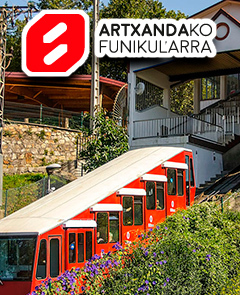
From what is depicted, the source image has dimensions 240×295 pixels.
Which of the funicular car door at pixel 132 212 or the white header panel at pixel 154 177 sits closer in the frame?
the funicular car door at pixel 132 212

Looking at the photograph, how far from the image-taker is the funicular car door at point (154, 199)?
14.9m

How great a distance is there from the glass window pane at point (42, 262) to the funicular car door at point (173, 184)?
16.4ft

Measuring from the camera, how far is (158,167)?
15586 millimetres

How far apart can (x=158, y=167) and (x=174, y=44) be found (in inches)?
500

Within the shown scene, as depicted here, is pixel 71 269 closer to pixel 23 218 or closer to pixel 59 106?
pixel 23 218

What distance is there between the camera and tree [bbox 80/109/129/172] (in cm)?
2145

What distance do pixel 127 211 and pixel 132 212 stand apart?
0.76 ft

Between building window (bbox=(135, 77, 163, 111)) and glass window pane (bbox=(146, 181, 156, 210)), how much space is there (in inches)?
530

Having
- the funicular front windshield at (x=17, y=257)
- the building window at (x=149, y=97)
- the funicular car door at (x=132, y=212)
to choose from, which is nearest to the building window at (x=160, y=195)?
the funicular car door at (x=132, y=212)

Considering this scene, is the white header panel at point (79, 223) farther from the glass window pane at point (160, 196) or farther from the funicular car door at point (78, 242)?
the glass window pane at point (160, 196)

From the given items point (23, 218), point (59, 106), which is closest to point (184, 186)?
point (23, 218)

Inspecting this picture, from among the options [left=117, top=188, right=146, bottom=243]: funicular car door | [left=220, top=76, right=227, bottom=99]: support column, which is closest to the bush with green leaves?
[left=117, top=188, right=146, bottom=243]: funicular car door

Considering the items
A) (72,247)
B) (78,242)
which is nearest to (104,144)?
(78,242)

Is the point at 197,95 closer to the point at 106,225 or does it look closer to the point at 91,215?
the point at 106,225
